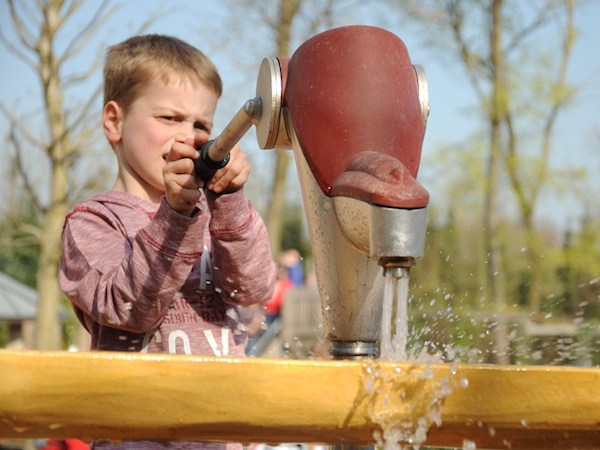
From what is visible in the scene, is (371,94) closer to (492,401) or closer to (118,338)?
(492,401)

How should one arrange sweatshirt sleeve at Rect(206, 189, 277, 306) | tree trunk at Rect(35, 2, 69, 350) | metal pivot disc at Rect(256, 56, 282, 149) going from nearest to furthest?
1. metal pivot disc at Rect(256, 56, 282, 149)
2. sweatshirt sleeve at Rect(206, 189, 277, 306)
3. tree trunk at Rect(35, 2, 69, 350)

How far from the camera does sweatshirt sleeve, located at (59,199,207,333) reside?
46.0 inches

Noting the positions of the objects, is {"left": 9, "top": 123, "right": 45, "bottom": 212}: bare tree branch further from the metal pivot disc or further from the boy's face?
the metal pivot disc

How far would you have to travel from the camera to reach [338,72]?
37.2 inches

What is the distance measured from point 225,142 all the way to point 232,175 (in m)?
0.14

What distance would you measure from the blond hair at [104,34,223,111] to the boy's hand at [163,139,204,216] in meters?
0.36

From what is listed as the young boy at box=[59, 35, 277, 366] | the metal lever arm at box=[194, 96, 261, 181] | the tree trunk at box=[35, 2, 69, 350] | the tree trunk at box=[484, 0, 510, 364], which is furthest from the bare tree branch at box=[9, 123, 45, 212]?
the tree trunk at box=[484, 0, 510, 364]

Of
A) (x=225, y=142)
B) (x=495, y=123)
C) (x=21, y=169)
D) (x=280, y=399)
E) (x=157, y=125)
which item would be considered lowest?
(x=280, y=399)

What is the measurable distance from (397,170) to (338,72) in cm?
20

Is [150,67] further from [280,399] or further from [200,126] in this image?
[280,399]

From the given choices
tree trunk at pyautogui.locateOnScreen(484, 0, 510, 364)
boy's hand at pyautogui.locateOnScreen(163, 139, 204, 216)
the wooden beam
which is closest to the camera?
the wooden beam

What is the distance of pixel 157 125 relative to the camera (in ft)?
4.61

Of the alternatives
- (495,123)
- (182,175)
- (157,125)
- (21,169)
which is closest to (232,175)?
(182,175)

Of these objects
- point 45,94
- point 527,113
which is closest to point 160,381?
point 45,94
